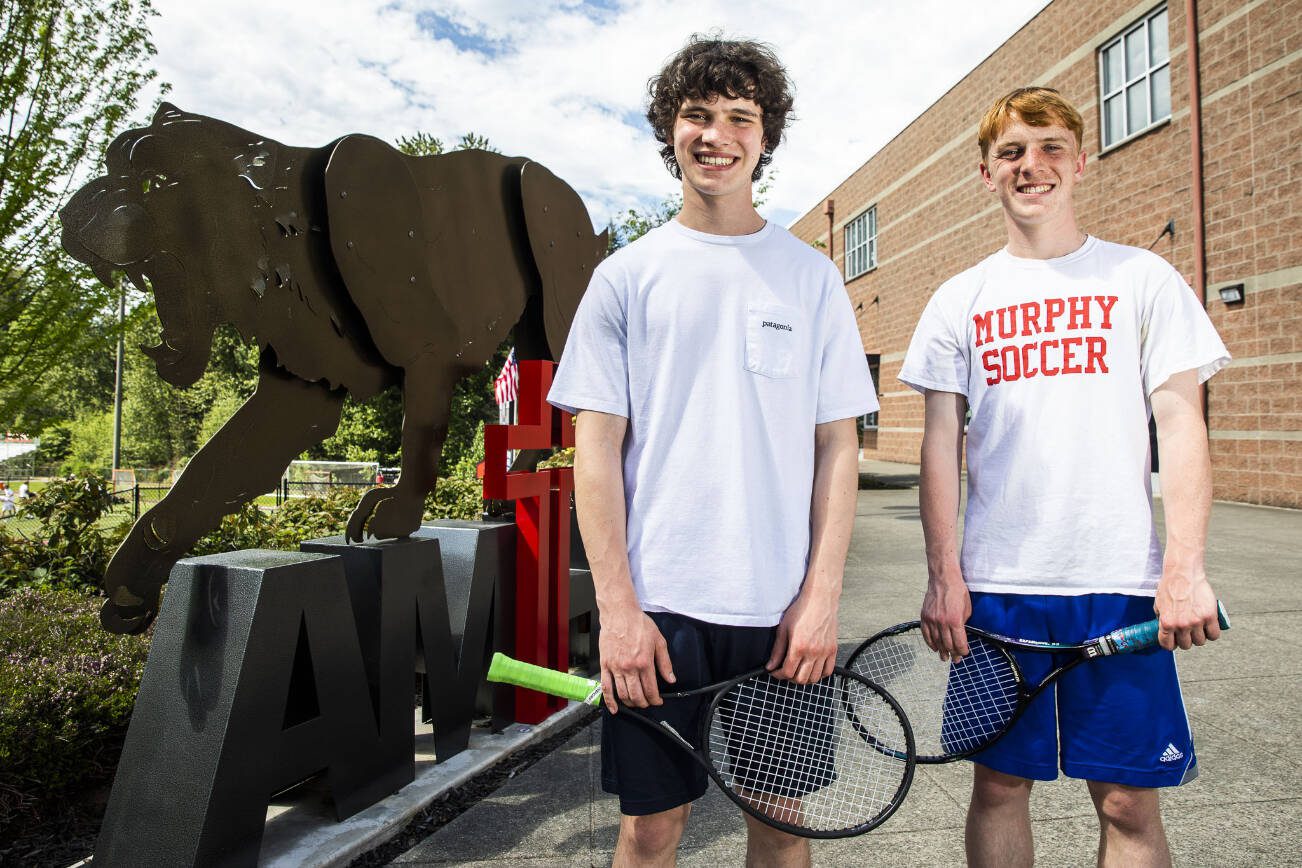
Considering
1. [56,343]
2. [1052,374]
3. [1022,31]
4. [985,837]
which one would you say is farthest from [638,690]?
[1022,31]

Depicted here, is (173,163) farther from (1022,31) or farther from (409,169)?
(1022,31)

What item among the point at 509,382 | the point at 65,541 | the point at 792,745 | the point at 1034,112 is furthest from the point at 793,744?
the point at 509,382

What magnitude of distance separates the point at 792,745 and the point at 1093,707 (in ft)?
2.29

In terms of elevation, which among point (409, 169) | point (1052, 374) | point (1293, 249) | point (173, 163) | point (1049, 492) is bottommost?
point (1049, 492)

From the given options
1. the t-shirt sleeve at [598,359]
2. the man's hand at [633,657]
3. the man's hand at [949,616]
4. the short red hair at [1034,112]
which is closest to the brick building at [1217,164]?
the short red hair at [1034,112]

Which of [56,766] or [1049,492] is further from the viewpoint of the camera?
[56,766]

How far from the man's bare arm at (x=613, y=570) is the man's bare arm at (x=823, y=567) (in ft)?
0.81

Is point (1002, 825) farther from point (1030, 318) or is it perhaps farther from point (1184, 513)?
point (1030, 318)

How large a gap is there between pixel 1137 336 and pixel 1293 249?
42.3ft

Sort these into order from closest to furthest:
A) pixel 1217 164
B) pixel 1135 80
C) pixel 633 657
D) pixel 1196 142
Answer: pixel 633 657 < pixel 1217 164 < pixel 1196 142 < pixel 1135 80

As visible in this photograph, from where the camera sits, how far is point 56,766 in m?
3.12

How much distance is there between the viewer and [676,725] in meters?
1.72

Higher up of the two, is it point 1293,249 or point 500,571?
point 1293,249

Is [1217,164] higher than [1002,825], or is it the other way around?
[1217,164]
